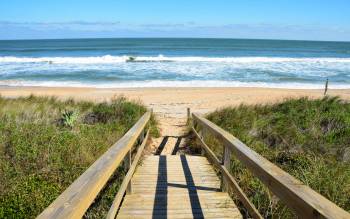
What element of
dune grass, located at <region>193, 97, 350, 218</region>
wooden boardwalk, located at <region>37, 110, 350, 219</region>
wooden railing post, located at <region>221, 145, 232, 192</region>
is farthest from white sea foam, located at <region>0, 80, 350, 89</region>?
wooden railing post, located at <region>221, 145, 232, 192</region>

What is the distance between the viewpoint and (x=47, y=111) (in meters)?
10.8

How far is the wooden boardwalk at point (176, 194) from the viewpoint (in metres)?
3.97

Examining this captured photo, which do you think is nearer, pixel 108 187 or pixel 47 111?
pixel 108 187

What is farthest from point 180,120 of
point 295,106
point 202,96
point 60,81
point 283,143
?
point 60,81

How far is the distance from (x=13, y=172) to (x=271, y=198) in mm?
3320

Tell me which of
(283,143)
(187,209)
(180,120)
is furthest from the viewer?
(180,120)

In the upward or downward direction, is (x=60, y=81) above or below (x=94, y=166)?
below

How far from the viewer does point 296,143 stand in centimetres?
739

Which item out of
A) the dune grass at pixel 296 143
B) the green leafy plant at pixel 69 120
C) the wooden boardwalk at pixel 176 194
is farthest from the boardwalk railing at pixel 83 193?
the green leafy plant at pixel 69 120

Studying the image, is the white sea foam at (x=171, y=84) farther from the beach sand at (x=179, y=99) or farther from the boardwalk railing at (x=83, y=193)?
the boardwalk railing at (x=83, y=193)

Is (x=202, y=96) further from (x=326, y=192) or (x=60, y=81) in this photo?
(x=326, y=192)

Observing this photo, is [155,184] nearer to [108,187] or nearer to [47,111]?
[108,187]

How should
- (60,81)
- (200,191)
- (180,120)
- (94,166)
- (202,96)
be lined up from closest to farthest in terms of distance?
(94,166) → (200,191) → (180,120) → (202,96) → (60,81)

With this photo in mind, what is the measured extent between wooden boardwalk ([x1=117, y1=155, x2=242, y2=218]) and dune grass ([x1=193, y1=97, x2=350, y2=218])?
415mm
